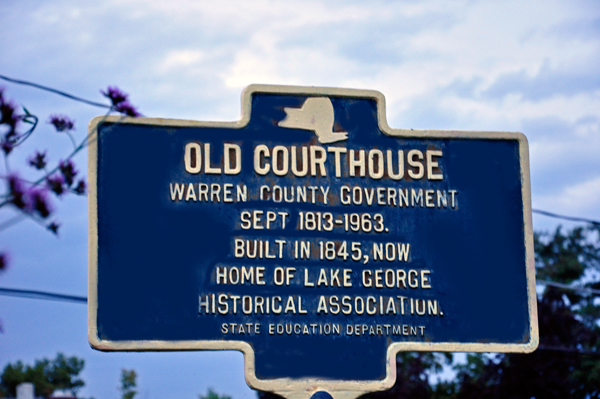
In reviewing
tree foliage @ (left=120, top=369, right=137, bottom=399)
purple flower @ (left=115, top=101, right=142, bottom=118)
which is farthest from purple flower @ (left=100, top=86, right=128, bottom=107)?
tree foliage @ (left=120, top=369, right=137, bottom=399)

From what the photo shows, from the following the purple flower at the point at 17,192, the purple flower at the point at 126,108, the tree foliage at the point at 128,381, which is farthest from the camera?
the tree foliage at the point at 128,381

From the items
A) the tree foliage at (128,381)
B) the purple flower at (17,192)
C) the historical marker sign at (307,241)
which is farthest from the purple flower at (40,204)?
the tree foliage at (128,381)

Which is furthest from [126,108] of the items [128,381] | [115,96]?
[128,381]

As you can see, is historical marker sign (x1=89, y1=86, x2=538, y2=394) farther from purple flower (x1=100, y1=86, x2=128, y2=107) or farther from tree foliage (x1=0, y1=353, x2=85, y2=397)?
tree foliage (x1=0, y1=353, x2=85, y2=397)

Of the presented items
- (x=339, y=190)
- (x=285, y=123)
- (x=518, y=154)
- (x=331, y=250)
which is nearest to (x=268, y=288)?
(x=331, y=250)

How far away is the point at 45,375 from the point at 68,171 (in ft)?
152

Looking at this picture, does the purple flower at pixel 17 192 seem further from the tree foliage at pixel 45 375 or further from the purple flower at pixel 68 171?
the tree foliage at pixel 45 375

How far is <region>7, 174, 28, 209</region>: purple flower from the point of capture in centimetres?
304

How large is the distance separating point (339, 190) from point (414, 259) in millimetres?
632

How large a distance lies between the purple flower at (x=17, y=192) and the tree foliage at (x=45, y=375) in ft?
145

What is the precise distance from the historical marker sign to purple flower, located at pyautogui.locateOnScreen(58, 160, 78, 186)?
1.02 m

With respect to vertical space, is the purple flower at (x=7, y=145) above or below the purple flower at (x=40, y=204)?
above

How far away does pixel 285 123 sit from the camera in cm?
504

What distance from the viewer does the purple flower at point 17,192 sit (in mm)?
3045
